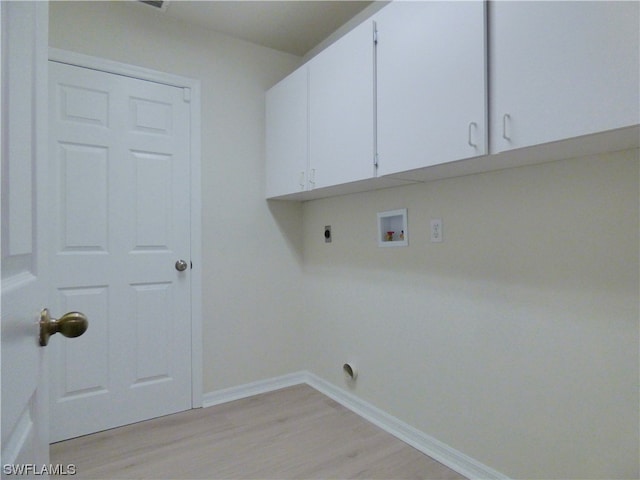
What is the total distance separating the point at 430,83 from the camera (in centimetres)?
156

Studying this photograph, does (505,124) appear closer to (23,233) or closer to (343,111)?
(343,111)

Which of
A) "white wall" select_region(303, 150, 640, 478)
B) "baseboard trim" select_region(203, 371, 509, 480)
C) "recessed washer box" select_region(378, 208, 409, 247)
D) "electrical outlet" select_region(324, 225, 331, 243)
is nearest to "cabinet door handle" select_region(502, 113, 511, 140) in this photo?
"white wall" select_region(303, 150, 640, 478)

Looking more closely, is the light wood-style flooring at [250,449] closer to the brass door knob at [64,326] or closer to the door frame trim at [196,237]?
the door frame trim at [196,237]

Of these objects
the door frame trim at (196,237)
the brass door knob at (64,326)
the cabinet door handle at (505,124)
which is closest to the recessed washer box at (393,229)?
the cabinet door handle at (505,124)

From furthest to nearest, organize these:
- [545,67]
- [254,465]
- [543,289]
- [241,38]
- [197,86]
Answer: [241,38], [197,86], [254,465], [543,289], [545,67]

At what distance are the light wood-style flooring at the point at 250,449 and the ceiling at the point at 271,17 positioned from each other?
2562mm

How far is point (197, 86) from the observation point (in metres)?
2.56

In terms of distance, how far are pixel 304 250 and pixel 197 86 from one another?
1407 millimetres

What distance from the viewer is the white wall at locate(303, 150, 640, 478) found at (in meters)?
1.33

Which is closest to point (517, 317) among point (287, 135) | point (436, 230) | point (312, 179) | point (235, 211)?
point (436, 230)

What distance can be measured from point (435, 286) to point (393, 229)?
45cm

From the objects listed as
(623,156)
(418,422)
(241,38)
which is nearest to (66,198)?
(241,38)

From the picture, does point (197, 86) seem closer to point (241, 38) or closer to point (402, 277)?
point (241, 38)

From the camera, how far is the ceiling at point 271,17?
7.62 ft
